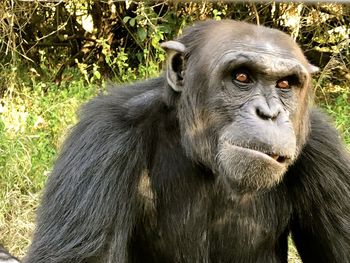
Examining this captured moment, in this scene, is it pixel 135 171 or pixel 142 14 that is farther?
pixel 142 14

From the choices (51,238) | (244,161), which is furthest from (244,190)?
(51,238)

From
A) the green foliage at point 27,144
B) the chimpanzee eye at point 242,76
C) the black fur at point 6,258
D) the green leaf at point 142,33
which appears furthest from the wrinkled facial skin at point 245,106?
the green leaf at point 142,33

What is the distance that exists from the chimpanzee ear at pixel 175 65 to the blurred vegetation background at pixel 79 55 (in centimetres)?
225

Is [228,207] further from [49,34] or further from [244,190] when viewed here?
[49,34]

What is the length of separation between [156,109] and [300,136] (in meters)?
0.69

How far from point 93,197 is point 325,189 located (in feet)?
3.64

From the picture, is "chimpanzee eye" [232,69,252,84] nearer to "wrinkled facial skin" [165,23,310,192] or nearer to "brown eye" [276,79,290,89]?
"wrinkled facial skin" [165,23,310,192]

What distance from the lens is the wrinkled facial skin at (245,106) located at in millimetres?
3240

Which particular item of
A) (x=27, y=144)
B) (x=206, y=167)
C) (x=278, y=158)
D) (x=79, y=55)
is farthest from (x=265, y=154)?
(x=79, y=55)

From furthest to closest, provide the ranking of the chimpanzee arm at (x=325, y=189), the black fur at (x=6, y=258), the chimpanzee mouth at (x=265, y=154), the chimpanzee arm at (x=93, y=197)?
the black fur at (x=6, y=258)
the chimpanzee arm at (x=325, y=189)
the chimpanzee arm at (x=93, y=197)
the chimpanzee mouth at (x=265, y=154)

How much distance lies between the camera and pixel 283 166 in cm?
332

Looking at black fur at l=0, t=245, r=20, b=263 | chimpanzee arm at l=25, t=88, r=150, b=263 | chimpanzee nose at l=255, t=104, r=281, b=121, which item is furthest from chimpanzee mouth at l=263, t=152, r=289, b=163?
black fur at l=0, t=245, r=20, b=263

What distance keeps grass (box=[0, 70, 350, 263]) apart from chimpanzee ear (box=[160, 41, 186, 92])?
2.01 metres

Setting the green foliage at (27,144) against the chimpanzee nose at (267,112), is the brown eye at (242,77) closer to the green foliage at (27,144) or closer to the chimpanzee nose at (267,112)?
the chimpanzee nose at (267,112)
